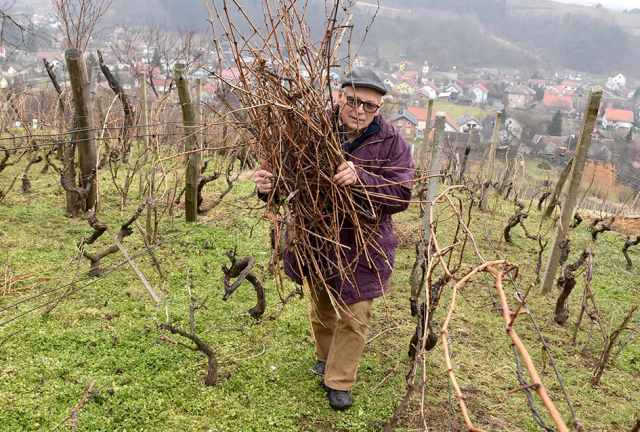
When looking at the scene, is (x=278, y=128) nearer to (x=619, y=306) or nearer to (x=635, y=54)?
(x=619, y=306)

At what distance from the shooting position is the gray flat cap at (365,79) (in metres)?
2.13

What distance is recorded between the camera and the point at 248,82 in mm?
2154

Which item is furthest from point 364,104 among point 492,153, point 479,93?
point 479,93

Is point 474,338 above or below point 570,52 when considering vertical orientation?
below

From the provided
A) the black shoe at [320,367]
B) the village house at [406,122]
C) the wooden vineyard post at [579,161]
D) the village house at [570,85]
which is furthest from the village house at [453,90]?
the black shoe at [320,367]

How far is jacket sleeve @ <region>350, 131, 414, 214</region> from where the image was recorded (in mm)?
2086

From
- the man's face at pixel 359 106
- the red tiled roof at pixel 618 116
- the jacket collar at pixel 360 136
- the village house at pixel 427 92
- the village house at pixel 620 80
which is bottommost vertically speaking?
the jacket collar at pixel 360 136

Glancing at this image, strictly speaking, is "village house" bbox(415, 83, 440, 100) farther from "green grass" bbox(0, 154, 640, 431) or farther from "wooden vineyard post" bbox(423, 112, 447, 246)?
"green grass" bbox(0, 154, 640, 431)

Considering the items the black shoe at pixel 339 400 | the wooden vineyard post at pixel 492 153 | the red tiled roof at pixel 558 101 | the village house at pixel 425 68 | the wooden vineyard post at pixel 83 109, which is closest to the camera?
the black shoe at pixel 339 400

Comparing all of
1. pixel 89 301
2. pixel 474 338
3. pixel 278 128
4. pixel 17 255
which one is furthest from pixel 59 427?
pixel 474 338

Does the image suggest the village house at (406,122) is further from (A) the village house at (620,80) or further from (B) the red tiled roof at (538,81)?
(A) the village house at (620,80)

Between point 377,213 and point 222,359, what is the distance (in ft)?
4.55

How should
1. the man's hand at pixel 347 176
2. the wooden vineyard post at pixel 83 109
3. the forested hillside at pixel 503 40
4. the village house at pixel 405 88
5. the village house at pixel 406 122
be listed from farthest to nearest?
the forested hillside at pixel 503 40
the village house at pixel 405 88
the village house at pixel 406 122
the wooden vineyard post at pixel 83 109
the man's hand at pixel 347 176

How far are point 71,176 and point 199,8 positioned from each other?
5049cm
